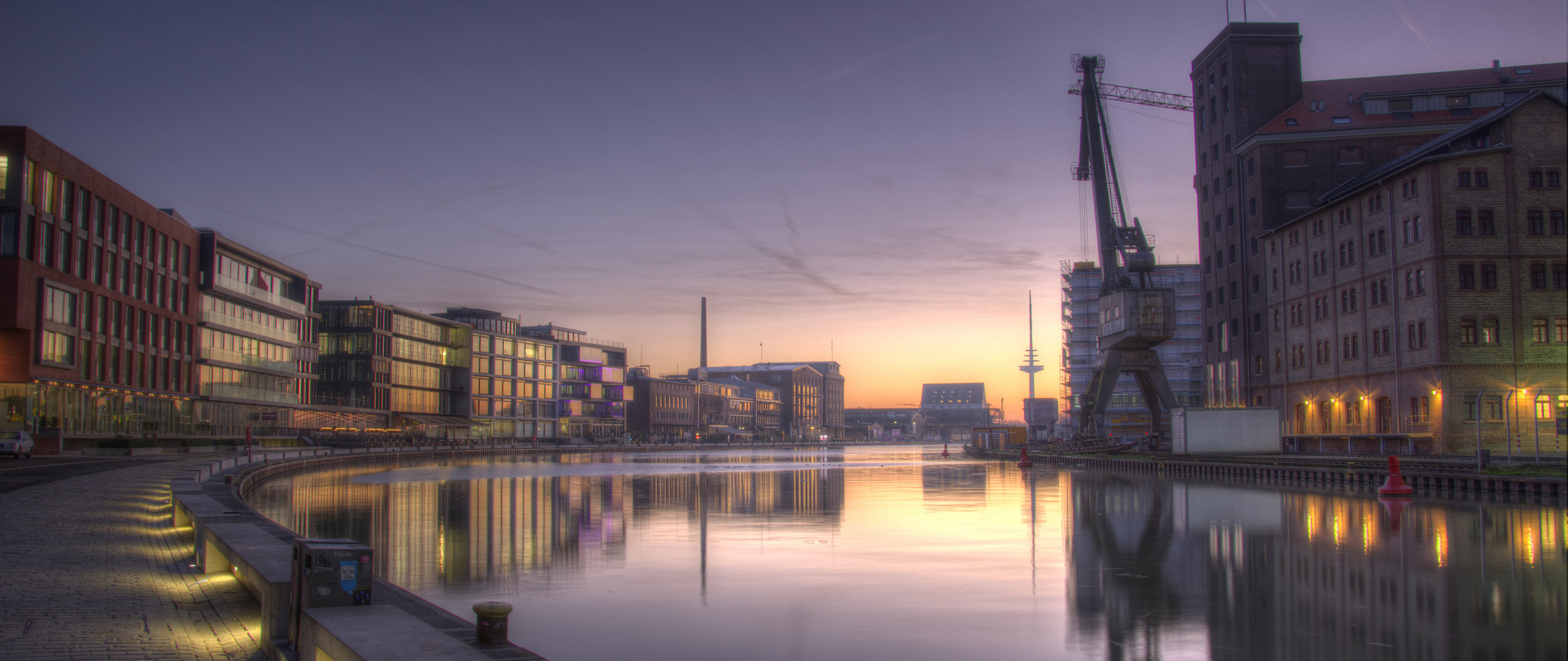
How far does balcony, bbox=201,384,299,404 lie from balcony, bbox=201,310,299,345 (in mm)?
4973

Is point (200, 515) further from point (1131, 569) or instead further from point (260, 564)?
point (1131, 569)

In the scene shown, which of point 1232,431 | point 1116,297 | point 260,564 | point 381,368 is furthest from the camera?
point 381,368

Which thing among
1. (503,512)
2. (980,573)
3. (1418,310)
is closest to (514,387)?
(1418,310)

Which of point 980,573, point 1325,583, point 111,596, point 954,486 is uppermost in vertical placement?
point 111,596

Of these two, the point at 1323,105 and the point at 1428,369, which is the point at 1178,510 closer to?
the point at 1428,369

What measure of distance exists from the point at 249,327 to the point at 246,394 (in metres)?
5.96

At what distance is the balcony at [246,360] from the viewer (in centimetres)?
8387

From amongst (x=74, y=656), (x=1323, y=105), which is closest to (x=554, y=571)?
(x=74, y=656)

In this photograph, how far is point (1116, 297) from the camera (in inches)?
2859

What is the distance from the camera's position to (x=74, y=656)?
964cm

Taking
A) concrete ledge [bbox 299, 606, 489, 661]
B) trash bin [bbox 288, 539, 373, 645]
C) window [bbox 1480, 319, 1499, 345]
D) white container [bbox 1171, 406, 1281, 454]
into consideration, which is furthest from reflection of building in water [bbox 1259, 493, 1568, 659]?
white container [bbox 1171, 406, 1281, 454]

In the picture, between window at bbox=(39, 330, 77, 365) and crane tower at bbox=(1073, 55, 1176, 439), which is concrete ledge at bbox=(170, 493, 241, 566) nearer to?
window at bbox=(39, 330, 77, 365)

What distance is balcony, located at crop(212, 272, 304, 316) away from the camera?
8462 cm

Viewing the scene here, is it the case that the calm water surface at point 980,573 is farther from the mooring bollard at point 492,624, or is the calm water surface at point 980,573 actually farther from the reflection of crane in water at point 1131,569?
the mooring bollard at point 492,624
